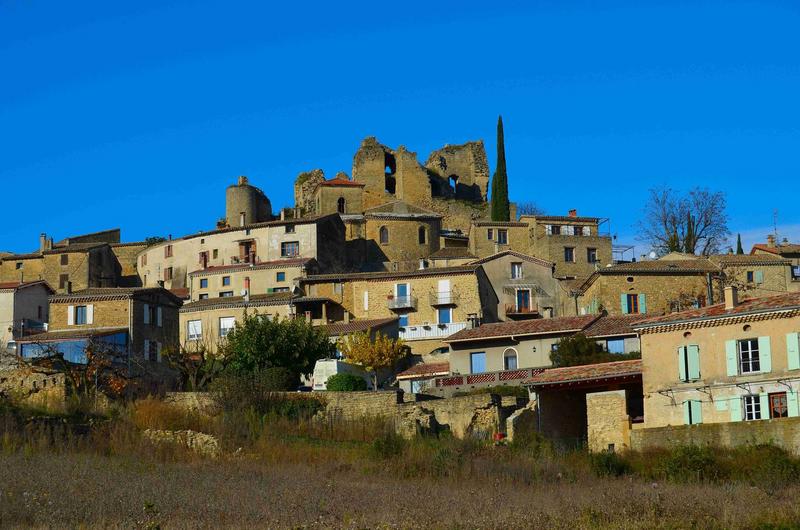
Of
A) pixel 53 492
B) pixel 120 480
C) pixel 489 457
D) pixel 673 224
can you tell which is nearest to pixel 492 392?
pixel 489 457

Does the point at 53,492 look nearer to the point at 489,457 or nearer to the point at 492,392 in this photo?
the point at 489,457

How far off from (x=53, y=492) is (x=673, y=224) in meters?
64.0

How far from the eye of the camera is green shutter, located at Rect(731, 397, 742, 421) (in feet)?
126

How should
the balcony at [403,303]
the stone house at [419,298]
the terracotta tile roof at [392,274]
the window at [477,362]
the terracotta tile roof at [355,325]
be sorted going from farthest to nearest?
the terracotta tile roof at [392,274] → the balcony at [403,303] → the stone house at [419,298] → the terracotta tile roof at [355,325] → the window at [477,362]

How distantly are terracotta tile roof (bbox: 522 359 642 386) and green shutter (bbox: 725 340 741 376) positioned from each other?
3.12 metres

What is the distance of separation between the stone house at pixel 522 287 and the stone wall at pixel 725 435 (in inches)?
1313

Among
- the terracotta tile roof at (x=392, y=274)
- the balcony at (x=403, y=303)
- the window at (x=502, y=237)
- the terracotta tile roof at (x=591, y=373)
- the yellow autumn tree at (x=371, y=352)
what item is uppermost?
the window at (x=502, y=237)

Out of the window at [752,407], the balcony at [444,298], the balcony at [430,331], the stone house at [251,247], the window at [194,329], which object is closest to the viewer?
the window at [752,407]

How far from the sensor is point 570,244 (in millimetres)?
81000

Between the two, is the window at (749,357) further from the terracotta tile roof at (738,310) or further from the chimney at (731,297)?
the chimney at (731,297)

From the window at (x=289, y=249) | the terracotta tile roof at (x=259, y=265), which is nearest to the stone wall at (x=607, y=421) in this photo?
the terracotta tile roof at (x=259, y=265)

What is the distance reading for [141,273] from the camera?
9081 cm

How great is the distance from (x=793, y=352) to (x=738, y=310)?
2.32 m

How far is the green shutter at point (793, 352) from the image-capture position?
37750mm
